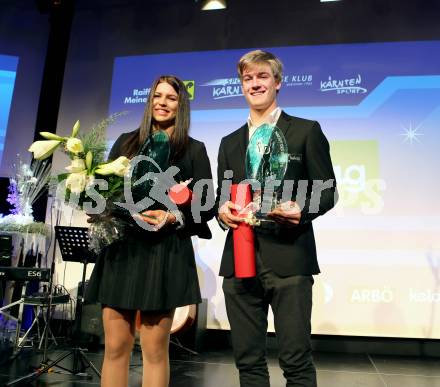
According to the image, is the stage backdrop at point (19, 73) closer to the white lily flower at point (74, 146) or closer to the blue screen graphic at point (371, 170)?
the blue screen graphic at point (371, 170)

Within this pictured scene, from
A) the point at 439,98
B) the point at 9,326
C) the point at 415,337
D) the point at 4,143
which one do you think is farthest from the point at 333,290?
the point at 4,143

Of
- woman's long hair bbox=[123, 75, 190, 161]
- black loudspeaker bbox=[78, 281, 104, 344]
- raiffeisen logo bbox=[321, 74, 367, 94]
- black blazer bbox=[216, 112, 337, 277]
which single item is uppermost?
raiffeisen logo bbox=[321, 74, 367, 94]

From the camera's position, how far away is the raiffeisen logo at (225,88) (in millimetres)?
4352

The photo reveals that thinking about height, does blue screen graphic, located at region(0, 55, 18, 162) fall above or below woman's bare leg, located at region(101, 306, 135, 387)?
above

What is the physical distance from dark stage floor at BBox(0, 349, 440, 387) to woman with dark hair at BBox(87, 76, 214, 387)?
1.48 m

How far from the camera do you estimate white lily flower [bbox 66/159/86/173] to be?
1.45m

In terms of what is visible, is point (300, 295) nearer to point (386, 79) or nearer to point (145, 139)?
point (145, 139)

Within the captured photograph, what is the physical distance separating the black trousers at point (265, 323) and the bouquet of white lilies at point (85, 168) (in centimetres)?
52

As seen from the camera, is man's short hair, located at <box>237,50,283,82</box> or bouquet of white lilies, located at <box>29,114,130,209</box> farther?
man's short hair, located at <box>237,50,283,82</box>

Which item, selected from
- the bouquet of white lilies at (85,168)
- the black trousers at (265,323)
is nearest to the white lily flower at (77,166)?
the bouquet of white lilies at (85,168)

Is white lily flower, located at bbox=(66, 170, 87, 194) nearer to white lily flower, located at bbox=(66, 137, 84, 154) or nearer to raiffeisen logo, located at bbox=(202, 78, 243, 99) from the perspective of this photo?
white lily flower, located at bbox=(66, 137, 84, 154)

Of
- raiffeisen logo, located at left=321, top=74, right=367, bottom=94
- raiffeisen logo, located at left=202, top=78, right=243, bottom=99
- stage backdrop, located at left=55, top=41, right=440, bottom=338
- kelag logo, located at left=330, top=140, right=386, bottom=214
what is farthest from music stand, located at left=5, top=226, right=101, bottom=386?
raiffeisen logo, located at left=321, top=74, right=367, bottom=94

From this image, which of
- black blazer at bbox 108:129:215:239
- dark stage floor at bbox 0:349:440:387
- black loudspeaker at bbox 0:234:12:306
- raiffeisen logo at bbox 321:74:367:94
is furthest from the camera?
raiffeisen logo at bbox 321:74:367:94

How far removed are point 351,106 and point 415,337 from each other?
2.12 metres
